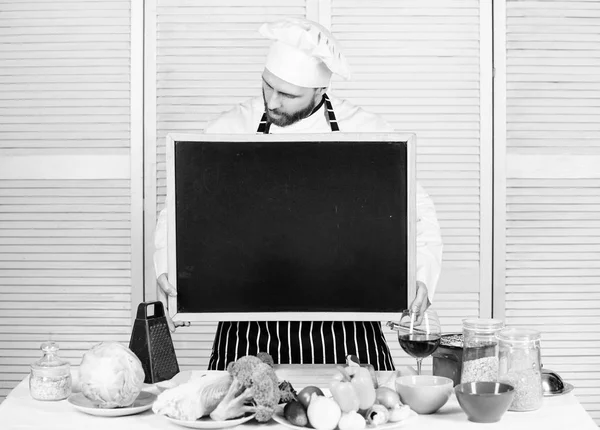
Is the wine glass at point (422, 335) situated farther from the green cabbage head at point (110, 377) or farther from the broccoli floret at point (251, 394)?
the green cabbage head at point (110, 377)

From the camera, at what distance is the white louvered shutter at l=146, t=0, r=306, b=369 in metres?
3.05

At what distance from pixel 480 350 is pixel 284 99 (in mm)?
957

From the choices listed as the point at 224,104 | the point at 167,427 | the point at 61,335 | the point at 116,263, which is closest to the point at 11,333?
the point at 61,335

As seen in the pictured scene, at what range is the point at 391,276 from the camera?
1702 mm

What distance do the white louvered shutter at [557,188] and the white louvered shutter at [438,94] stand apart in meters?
0.14

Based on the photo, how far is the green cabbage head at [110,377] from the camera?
1.45 metres

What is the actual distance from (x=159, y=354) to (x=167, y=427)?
0.96 ft

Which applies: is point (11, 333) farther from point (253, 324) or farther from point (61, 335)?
point (253, 324)

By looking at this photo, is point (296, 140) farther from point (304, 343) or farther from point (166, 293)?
point (304, 343)

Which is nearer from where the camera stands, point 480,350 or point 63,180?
point 480,350

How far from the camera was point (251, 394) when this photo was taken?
1388 millimetres

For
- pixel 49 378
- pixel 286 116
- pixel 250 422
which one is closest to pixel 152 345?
pixel 49 378

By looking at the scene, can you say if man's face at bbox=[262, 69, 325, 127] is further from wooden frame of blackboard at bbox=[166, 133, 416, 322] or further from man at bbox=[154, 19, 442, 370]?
wooden frame of blackboard at bbox=[166, 133, 416, 322]

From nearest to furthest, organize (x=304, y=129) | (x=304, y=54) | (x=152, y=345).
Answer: (x=152, y=345) → (x=304, y=54) → (x=304, y=129)
